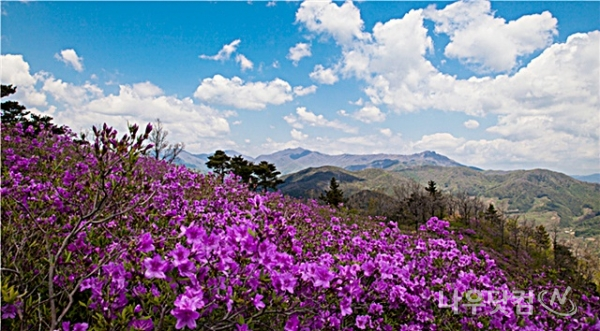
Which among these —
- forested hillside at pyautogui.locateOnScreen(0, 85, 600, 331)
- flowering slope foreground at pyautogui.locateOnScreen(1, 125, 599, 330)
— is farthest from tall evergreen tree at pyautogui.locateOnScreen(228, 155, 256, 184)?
flowering slope foreground at pyautogui.locateOnScreen(1, 125, 599, 330)

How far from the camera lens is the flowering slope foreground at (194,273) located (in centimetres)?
239

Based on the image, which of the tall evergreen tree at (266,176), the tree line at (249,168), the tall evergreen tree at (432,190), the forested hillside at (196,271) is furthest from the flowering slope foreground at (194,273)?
the tall evergreen tree at (432,190)

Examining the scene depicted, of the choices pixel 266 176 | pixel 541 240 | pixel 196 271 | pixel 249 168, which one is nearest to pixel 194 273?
pixel 196 271

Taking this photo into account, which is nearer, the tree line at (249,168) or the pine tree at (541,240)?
the tree line at (249,168)

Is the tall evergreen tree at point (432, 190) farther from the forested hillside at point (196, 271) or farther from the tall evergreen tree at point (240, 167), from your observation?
the forested hillside at point (196, 271)

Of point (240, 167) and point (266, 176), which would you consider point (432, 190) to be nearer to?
point (266, 176)

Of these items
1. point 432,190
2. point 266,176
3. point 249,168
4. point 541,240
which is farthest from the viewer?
point 432,190

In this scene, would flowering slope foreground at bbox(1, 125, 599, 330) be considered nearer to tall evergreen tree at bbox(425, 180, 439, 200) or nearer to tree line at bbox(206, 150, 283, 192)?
tree line at bbox(206, 150, 283, 192)

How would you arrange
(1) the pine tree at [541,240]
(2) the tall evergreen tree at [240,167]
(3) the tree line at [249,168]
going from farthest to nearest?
(1) the pine tree at [541,240] < (3) the tree line at [249,168] < (2) the tall evergreen tree at [240,167]

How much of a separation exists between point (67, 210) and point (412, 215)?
103ft

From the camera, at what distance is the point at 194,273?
236cm

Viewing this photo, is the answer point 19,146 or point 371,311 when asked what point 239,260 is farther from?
point 19,146

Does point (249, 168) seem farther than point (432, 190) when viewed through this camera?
No

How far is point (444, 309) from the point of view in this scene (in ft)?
14.9
